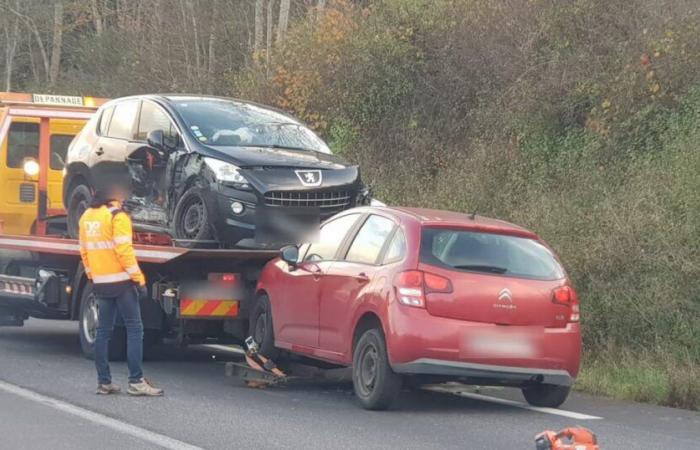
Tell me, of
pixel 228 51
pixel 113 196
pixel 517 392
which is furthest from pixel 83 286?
pixel 228 51

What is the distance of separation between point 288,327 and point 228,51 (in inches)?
875

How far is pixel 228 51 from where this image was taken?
32.9m

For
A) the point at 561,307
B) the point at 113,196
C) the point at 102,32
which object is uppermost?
the point at 102,32

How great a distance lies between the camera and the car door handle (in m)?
10.4

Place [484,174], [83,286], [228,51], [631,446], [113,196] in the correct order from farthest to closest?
[228,51] < [484,174] < [83,286] < [113,196] < [631,446]

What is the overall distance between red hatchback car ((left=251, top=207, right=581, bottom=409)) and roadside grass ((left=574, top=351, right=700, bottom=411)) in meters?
1.11

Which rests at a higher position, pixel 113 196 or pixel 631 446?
pixel 113 196

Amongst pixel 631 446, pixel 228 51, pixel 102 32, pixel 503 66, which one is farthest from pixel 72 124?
pixel 102 32

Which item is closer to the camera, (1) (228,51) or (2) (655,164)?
(2) (655,164)

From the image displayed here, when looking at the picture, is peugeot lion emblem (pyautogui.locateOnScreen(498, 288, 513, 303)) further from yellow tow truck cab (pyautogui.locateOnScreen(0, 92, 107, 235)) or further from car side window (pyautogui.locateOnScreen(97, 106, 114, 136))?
yellow tow truck cab (pyautogui.locateOnScreen(0, 92, 107, 235))

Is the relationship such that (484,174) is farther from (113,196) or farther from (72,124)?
(113,196)

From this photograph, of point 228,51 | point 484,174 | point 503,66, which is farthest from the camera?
point 228,51

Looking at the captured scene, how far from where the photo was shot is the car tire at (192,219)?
41.8 feet

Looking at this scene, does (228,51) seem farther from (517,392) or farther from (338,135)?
(517,392)
